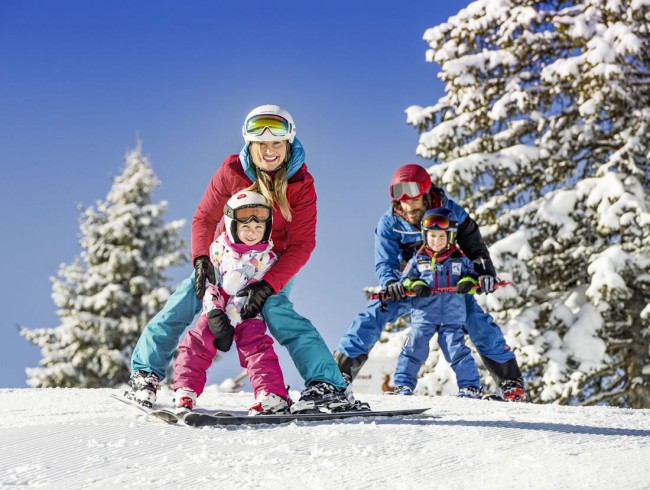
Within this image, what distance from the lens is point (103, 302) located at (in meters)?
18.7

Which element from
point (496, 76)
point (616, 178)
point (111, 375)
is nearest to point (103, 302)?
point (111, 375)

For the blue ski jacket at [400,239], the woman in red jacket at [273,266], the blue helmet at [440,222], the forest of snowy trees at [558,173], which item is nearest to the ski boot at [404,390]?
the blue ski jacket at [400,239]

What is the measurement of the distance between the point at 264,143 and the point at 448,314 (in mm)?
2673

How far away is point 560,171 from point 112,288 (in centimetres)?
1217

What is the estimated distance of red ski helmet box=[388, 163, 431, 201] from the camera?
615 centimetres

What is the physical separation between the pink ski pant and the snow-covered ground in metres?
0.31

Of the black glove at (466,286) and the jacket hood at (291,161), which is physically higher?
the jacket hood at (291,161)

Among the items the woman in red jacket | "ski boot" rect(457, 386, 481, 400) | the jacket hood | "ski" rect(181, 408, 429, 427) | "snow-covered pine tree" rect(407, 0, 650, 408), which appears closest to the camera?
"ski" rect(181, 408, 429, 427)

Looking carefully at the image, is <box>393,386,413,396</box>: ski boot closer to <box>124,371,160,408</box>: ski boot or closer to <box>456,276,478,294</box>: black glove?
<box>456,276,478,294</box>: black glove

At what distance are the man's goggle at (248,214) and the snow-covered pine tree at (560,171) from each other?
6933mm

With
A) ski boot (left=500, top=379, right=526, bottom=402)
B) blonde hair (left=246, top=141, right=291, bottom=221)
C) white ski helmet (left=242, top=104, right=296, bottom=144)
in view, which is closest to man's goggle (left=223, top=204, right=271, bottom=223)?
blonde hair (left=246, top=141, right=291, bottom=221)

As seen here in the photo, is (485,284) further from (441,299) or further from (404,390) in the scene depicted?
(404,390)

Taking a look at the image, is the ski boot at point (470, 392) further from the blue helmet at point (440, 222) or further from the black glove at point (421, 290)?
the blue helmet at point (440, 222)

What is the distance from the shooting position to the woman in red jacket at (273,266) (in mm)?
3820
